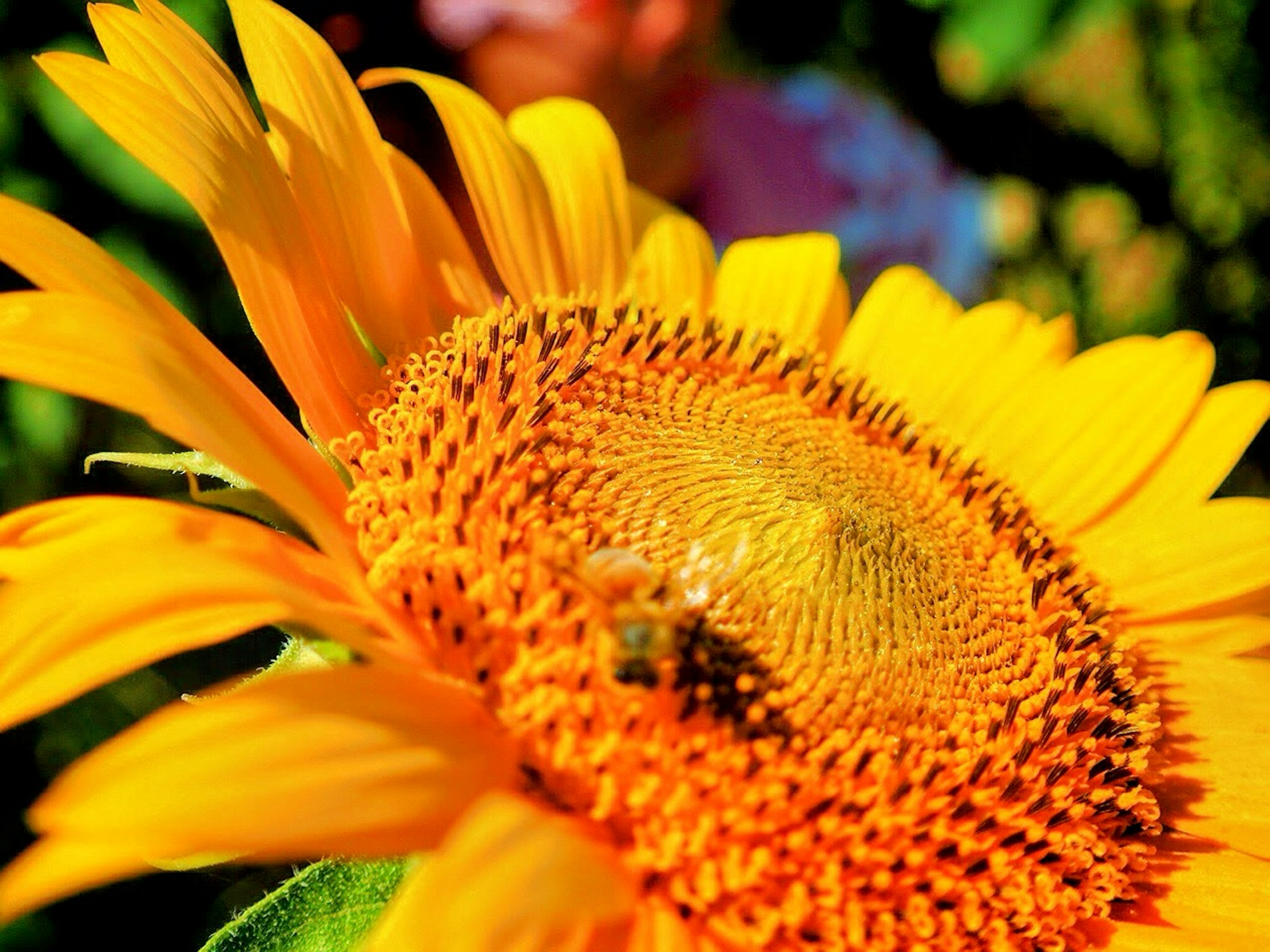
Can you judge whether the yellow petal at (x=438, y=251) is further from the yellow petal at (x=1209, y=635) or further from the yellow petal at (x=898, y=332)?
the yellow petal at (x=1209, y=635)

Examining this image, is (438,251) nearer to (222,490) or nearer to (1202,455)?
(222,490)

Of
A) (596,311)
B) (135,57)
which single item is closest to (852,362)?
(596,311)

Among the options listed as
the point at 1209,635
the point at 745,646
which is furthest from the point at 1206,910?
the point at 745,646

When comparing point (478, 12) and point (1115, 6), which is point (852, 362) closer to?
point (478, 12)

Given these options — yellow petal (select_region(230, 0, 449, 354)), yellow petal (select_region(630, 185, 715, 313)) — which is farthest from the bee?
yellow petal (select_region(630, 185, 715, 313))

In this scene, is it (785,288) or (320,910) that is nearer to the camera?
(320,910)

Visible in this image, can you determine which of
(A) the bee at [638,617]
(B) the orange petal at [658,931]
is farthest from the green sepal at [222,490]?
(B) the orange petal at [658,931]

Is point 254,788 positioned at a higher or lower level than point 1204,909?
lower
